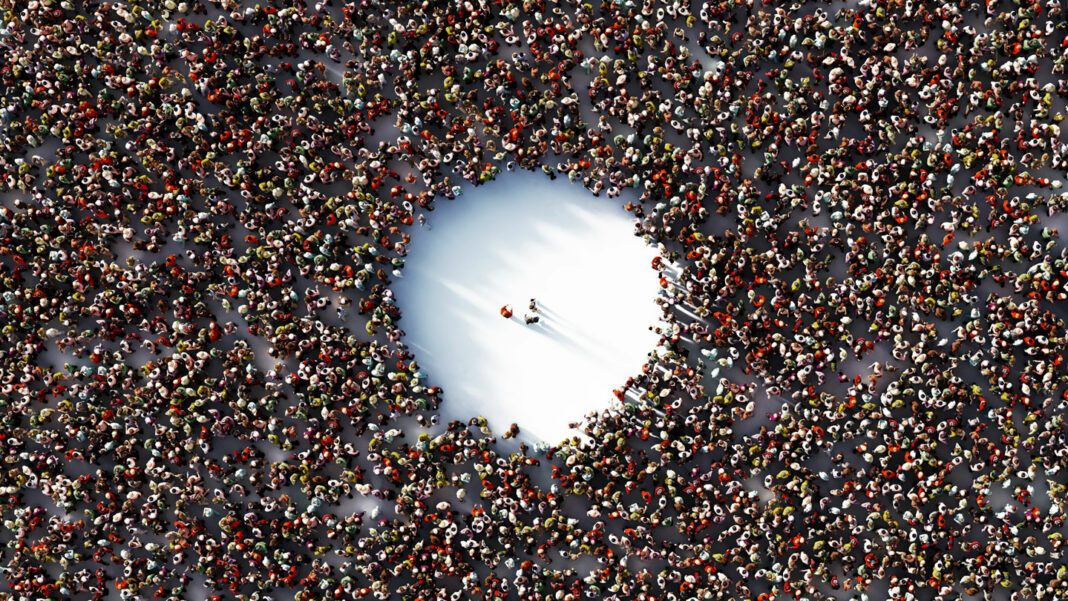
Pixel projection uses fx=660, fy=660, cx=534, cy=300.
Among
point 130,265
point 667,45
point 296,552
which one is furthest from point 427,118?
point 296,552

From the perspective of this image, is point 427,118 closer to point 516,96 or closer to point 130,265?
point 516,96

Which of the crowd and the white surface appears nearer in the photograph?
the crowd

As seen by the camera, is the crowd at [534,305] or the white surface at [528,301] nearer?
the crowd at [534,305]

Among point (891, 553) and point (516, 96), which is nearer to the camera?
point (891, 553)
